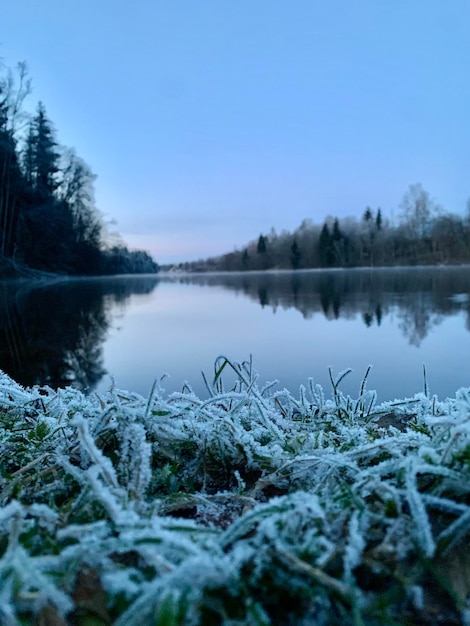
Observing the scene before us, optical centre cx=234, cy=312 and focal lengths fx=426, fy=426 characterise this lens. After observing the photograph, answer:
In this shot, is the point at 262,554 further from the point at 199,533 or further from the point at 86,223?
the point at 86,223

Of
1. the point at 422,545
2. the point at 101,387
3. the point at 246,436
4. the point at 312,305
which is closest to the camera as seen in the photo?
the point at 422,545

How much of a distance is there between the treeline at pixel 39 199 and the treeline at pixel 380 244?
31359 mm

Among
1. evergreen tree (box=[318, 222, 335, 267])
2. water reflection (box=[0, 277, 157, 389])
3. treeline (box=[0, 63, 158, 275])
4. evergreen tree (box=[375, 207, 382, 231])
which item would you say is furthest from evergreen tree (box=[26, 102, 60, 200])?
evergreen tree (box=[375, 207, 382, 231])

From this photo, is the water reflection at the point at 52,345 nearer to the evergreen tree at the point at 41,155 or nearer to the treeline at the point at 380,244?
the evergreen tree at the point at 41,155

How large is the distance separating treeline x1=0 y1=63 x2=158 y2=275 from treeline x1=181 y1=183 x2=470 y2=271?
3136 cm

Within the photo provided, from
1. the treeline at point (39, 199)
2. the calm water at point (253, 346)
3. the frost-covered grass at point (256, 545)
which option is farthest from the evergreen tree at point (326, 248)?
the frost-covered grass at point (256, 545)

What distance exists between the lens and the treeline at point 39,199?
993 inches

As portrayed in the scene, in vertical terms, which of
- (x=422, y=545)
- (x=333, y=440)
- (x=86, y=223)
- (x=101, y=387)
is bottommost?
(x=101, y=387)

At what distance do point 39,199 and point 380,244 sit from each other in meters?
43.1

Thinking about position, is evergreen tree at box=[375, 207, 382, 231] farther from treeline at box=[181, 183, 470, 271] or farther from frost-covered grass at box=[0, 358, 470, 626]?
frost-covered grass at box=[0, 358, 470, 626]

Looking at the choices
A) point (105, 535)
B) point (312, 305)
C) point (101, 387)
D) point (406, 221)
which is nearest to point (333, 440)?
point (105, 535)

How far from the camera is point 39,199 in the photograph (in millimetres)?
27375

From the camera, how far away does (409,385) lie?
13.7 feet

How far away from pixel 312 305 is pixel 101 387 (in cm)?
827
